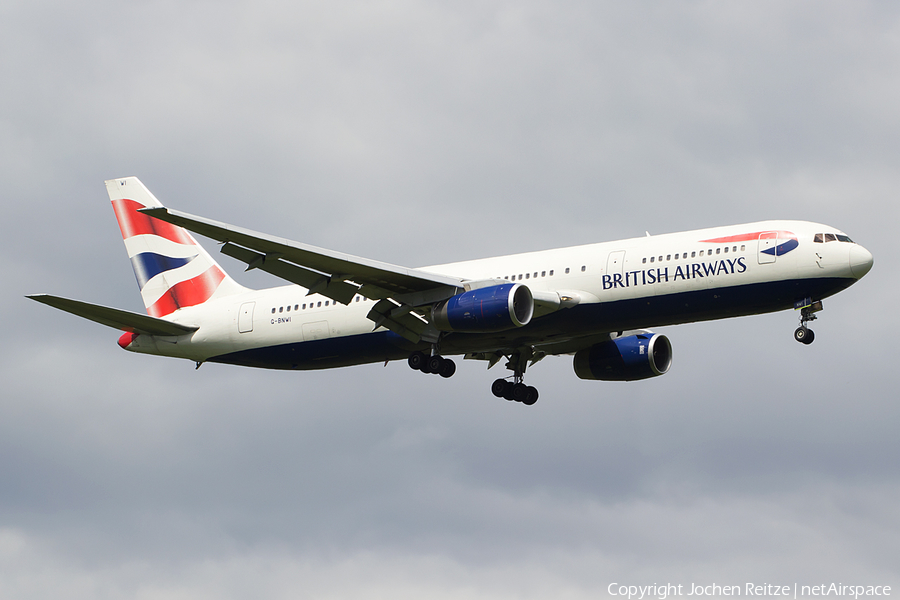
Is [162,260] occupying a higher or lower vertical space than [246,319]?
higher

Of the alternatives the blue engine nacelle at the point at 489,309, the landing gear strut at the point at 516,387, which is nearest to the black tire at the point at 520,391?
the landing gear strut at the point at 516,387

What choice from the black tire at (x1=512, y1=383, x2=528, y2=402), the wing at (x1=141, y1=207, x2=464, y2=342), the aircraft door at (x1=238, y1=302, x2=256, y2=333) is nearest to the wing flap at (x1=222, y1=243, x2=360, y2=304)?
the wing at (x1=141, y1=207, x2=464, y2=342)

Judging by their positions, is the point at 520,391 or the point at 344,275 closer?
the point at 344,275

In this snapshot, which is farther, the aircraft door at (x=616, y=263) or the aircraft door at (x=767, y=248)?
the aircraft door at (x=616, y=263)

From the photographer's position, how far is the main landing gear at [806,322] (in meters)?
38.4

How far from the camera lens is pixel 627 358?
154 ft

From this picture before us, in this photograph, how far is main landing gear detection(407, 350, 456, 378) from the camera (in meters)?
42.6

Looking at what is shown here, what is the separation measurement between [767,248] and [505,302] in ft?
28.6

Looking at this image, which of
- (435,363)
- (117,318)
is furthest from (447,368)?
(117,318)

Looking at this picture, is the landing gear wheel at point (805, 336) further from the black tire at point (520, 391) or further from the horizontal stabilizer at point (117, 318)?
the horizontal stabilizer at point (117, 318)

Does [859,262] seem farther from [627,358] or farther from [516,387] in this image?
[516,387]

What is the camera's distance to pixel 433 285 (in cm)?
4022

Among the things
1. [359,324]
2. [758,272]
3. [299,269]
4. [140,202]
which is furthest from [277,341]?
[758,272]

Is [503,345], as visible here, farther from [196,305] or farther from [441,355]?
[196,305]
